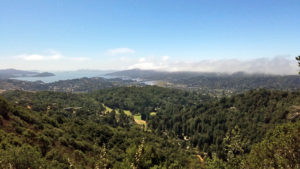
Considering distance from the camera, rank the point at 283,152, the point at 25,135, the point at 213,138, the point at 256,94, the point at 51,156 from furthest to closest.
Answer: the point at 256,94, the point at 213,138, the point at 25,135, the point at 51,156, the point at 283,152

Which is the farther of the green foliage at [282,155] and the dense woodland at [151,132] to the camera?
the dense woodland at [151,132]

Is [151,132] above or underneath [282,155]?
underneath

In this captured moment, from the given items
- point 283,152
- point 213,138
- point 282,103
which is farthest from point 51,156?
point 282,103

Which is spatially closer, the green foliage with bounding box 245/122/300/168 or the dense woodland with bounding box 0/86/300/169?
the green foliage with bounding box 245/122/300/168

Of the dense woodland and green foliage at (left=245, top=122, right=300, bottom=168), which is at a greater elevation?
green foliage at (left=245, top=122, right=300, bottom=168)

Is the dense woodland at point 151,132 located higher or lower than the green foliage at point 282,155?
lower

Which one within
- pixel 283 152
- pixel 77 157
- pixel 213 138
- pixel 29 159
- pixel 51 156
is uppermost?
pixel 29 159

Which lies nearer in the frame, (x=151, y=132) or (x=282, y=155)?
(x=282, y=155)

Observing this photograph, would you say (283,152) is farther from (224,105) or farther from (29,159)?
(224,105)
